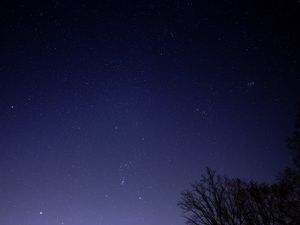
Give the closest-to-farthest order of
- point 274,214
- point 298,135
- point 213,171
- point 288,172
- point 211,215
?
point 298,135 < point 288,172 < point 274,214 < point 211,215 < point 213,171

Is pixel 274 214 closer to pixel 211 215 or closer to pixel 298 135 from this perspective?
pixel 211 215

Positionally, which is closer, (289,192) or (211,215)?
(289,192)

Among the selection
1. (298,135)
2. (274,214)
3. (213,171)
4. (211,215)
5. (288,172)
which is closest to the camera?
(298,135)

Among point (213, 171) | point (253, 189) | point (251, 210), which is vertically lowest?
point (251, 210)

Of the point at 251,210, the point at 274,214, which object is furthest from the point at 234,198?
the point at 274,214

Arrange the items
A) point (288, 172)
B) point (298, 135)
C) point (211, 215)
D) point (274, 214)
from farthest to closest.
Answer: point (211, 215) < point (274, 214) < point (288, 172) < point (298, 135)

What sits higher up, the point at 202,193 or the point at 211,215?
the point at 202,193

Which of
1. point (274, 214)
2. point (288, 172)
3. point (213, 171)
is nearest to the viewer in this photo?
point (288, 172)

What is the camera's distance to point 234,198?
14.4 m

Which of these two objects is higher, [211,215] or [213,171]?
[213,171]

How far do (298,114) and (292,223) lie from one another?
5205mm

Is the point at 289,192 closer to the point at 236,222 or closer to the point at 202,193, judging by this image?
the point at 236,222

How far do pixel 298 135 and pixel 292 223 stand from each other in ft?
14.7

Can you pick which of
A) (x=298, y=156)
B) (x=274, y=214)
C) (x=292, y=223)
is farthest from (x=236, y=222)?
(x=298, y=156)
